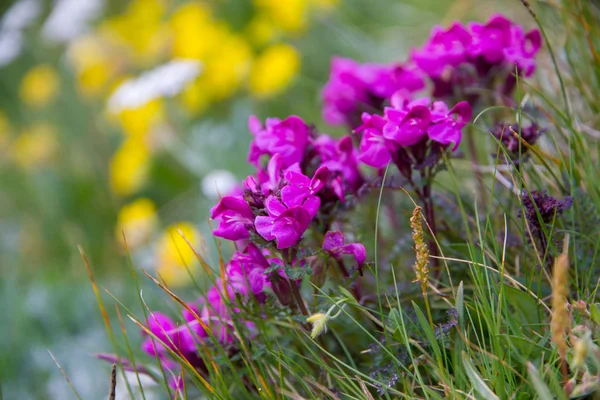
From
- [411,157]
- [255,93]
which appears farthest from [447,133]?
[255,93]

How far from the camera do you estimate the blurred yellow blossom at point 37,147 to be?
13.0 ft

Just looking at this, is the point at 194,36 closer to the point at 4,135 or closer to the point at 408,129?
the point at 4,135

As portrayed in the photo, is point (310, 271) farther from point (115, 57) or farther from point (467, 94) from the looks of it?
point (115, 57)

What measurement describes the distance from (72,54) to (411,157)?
4304mm

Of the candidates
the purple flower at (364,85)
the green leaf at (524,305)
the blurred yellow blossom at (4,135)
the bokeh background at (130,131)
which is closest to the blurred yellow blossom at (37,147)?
the bokeh background at (130,131)

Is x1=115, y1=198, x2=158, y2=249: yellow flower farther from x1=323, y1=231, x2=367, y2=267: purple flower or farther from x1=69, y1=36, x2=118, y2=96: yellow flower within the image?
x1=323, y1=231, x2=367, y2=267: purple flower

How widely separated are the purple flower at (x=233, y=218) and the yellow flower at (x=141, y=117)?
93.7 inches

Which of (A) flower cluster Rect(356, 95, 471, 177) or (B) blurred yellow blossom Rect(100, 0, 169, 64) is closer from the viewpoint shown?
(A) flower cluster Rect(356, 95, 471, 177)

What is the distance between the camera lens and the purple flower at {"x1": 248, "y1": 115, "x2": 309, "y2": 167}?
1034 millimetres

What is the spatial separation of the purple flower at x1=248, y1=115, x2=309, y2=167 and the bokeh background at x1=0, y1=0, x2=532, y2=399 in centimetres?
95

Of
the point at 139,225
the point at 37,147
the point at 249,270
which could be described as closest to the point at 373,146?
the point at 249,270

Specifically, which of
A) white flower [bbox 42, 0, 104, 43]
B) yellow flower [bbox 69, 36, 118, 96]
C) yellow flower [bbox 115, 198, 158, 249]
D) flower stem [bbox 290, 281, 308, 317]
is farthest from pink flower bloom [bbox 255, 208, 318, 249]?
yellow flower [bbox 69, 36, 118, 96]

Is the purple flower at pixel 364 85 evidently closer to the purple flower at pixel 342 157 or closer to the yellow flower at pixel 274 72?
the purple flower at pixel 342 157

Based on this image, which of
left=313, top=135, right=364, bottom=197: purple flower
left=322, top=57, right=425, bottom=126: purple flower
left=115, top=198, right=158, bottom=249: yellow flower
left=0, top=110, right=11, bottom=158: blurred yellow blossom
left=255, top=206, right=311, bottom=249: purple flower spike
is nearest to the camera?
left=255, top=206, right=311, bottom=249: purple flower spike
